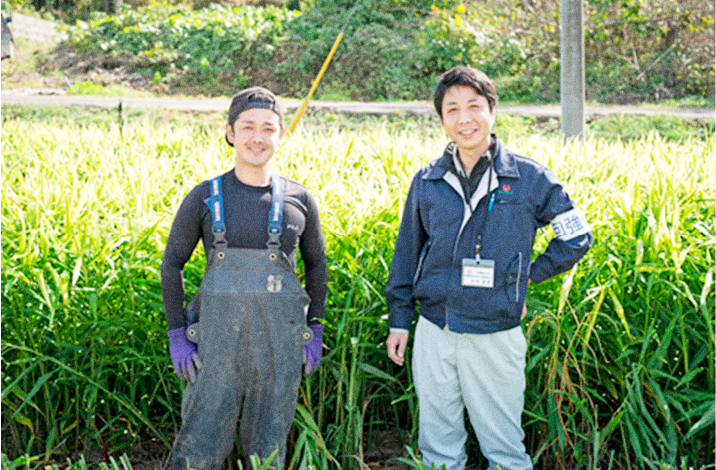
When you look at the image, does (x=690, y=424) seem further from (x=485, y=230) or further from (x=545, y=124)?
(x=545, y=124)

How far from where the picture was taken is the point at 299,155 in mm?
4297

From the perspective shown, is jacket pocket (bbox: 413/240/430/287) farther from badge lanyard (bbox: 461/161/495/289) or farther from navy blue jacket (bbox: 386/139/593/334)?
badge lanyard (bbox: 461/161/495/289)

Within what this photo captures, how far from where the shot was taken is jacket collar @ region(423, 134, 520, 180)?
2.08 meters

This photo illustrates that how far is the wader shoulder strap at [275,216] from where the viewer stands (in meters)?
2.03

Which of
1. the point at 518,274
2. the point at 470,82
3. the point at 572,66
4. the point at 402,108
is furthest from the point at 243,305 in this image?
the point at 402,108

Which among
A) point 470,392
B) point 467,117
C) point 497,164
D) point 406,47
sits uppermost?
point 406,47

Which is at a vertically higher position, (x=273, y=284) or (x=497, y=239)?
(x=497, y=239)

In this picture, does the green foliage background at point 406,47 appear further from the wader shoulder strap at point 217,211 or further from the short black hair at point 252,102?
the wader shoulder strap at point 217,211

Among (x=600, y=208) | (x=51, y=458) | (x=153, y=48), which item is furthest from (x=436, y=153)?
(x=153, y=48)

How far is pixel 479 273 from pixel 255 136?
72 cm

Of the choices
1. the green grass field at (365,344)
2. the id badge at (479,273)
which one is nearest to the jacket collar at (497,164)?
the id badge at (479,273)

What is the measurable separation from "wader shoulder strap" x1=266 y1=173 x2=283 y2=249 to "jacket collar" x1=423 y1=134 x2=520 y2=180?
0.43 metres

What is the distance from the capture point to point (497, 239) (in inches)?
81.3

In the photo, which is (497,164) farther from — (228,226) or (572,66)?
(572,66)
